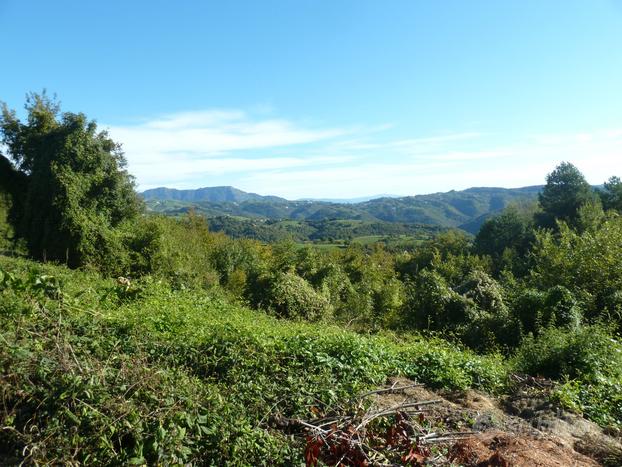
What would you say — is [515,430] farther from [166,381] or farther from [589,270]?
[589,270]

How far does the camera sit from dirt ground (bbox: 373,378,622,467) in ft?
12.5

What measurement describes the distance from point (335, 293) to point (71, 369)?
55.6 feet

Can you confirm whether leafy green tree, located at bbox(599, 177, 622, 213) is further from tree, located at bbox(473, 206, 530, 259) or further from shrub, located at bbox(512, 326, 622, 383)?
shrub, located at bbox(512, 326, 622, 383)

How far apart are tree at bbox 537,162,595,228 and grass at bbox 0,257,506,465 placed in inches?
1435

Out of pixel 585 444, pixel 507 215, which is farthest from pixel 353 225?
pixel 585 444

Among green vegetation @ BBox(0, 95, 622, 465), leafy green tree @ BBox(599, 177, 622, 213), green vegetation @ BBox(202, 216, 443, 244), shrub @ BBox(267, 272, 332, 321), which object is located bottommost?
green vegetation @ BBox(202, 216, 443, 244)

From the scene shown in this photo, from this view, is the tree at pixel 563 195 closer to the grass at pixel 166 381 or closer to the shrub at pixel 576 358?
the shrub at pixel 576 358

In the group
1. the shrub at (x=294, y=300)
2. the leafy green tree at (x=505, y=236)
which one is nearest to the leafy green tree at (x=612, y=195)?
the leafy green tree at (x=505, y=236)

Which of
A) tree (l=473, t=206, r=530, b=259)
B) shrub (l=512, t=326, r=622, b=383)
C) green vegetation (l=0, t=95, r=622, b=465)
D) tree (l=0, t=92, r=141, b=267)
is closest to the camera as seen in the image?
green vegetation (l=0, t=95, r=622, b=465)

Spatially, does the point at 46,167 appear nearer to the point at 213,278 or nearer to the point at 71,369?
the point at 213,278

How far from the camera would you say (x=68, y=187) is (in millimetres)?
17109

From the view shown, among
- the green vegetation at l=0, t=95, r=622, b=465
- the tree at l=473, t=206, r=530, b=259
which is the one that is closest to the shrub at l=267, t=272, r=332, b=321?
the green vegetation at l=0, t=95, r=622, b=465

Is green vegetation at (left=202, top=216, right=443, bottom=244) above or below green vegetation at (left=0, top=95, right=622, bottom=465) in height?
below

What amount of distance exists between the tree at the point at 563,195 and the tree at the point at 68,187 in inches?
1412
